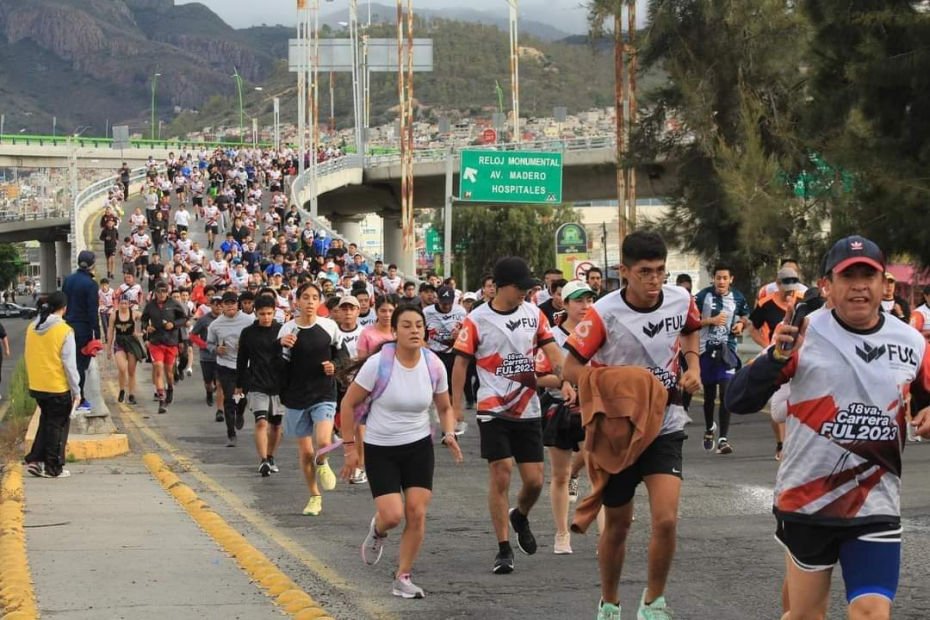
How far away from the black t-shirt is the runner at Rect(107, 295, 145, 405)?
10.7 meters

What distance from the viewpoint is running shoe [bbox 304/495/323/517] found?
38.4 feet

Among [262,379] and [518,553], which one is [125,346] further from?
[518,553]

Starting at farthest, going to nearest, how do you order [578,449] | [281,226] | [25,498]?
[281,226]
[25,498]
[578,449]

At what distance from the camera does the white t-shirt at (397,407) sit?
28.5ft

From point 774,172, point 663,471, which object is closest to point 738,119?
point 774,172

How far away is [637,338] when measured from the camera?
24.4 feet

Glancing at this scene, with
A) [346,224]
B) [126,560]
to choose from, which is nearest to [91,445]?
[126,560]

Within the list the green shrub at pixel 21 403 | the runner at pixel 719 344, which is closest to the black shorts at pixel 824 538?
the runner at pixel 719 344

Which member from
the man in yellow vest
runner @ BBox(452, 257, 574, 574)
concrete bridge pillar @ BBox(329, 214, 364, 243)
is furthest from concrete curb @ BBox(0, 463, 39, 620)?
concrete bridge pillar @ BBox(329, 214, 364, 243)

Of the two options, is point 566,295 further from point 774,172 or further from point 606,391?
point 774,172

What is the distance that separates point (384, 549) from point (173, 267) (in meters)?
27.2

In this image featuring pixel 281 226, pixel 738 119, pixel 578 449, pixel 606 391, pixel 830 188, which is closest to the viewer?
pixel 606 391

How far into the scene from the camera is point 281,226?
50469 mm

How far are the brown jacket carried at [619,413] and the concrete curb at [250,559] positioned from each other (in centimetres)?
152
